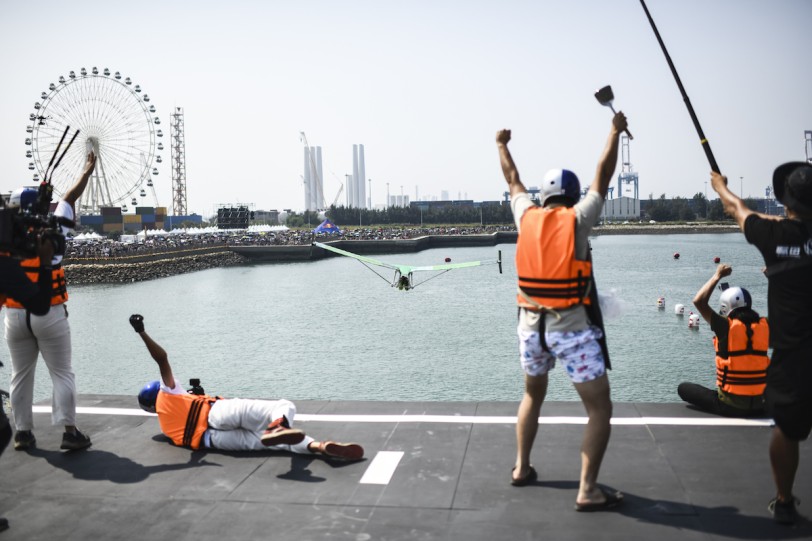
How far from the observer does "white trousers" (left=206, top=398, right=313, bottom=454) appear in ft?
18.0

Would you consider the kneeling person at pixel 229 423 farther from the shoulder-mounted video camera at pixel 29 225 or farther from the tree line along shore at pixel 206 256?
the tree line along shore at pixel 206 256

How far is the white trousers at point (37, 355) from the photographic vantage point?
5676 millimetres

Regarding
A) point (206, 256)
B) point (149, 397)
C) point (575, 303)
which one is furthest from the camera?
→ point (206, 256)

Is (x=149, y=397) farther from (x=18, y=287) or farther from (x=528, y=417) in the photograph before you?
(x=528, y=417)

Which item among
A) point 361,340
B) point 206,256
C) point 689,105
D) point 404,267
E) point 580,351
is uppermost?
point 689,105

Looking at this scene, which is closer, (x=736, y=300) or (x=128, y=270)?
(x=736, y=300)

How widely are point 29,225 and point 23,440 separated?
226 centimetres

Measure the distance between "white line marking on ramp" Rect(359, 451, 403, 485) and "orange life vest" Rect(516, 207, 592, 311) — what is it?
169 cm

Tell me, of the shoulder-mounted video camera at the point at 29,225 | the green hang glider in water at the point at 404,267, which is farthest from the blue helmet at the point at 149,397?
the green hang glider in water at the point at 404,267

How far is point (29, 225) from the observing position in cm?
458

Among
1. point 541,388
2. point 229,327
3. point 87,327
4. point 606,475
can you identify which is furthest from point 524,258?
point 87,327

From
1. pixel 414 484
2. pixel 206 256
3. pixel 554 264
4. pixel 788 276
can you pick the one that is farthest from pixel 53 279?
pixel 206 256

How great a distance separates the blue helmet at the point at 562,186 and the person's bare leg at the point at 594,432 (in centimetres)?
115

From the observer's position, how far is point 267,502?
454 cm
